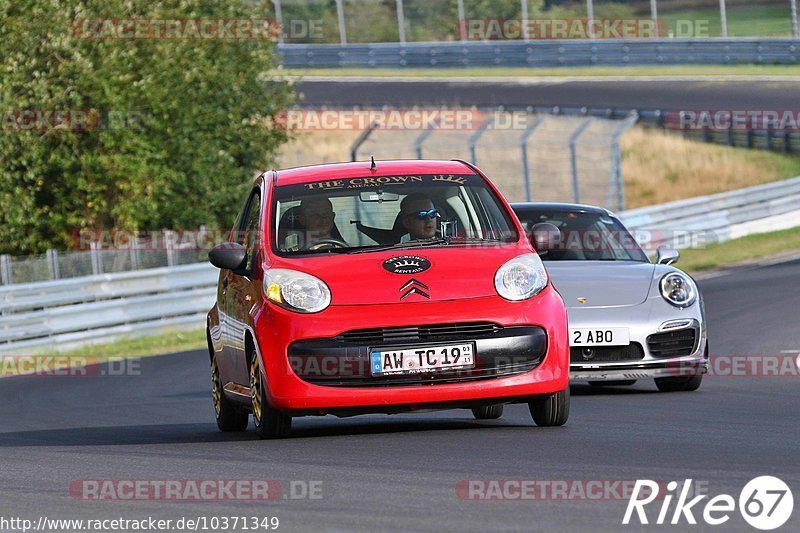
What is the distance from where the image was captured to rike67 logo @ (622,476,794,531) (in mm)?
5516

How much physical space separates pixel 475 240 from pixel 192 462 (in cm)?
211

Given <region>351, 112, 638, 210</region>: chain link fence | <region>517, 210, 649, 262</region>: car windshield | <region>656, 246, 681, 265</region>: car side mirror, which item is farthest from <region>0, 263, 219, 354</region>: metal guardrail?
<region>351, 112, 638, 210</region>: chain link fence

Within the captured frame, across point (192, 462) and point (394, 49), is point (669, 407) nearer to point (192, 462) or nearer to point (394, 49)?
point (192, 462)

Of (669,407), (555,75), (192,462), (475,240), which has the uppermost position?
(475,240)

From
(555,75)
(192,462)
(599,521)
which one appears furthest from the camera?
(555,75)

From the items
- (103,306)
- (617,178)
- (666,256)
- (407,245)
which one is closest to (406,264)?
(407,245)

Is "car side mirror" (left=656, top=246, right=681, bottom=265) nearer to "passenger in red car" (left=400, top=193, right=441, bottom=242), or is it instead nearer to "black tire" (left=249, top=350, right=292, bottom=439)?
"passenger in red car" (left=400, top=193, right=441, bottom=242)

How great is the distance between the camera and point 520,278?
8.34m

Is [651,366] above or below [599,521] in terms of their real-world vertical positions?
below

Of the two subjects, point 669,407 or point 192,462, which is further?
point 669,407

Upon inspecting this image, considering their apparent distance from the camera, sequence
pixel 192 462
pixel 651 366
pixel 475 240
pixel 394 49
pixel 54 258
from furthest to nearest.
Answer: pixel 394 49
pixel 54 258
pixel 651 366
pixel 475 240
pixel 192 462

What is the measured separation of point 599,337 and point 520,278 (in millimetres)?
2900

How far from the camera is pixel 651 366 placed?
11.2m

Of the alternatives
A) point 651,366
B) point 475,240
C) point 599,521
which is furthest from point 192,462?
point 651,366
